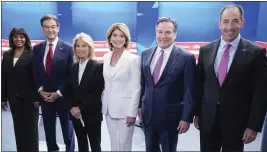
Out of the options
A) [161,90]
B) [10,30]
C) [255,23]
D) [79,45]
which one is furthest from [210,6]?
[10,30]

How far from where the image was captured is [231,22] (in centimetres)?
239

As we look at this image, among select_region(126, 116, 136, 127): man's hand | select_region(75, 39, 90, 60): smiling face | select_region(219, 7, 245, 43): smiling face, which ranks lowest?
select_region(126, 116, 136, 127): man's hand

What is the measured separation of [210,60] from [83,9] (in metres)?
1.86

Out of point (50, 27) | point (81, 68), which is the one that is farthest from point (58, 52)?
point (81, 68)

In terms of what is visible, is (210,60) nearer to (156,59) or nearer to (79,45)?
(156,59)

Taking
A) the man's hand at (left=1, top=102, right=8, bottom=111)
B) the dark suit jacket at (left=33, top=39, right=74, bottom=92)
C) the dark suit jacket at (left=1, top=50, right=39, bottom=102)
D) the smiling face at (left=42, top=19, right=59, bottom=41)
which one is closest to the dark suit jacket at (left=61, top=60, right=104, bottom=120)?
the dark suit jacket at (left=33, top=39, right=74, bottom=92)

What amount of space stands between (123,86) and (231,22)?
1226mm

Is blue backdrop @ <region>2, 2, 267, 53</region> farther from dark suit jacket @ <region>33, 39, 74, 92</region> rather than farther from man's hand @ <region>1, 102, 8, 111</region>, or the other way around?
man's hand @ <region>1, 102, 8, 111</region>

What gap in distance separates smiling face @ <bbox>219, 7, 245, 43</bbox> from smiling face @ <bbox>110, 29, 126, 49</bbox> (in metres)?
0.99

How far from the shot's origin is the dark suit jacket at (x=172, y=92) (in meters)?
2.58

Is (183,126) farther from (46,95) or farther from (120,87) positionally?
(46,95)

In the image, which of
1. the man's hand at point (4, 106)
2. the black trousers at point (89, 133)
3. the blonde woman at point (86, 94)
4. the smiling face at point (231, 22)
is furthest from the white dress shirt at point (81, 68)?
the smiling face at point (231, 22)

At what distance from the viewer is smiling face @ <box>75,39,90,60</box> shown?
2.96 m

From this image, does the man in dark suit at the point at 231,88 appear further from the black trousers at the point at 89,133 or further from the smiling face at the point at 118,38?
the black trousers at the point at 89,133
